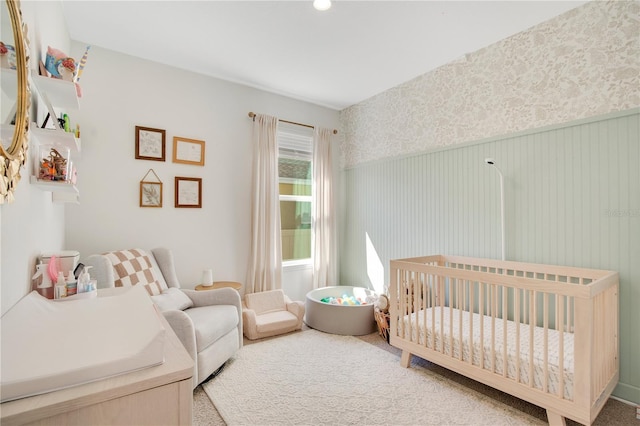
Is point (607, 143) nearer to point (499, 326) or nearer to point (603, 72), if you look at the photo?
point (603, 72)

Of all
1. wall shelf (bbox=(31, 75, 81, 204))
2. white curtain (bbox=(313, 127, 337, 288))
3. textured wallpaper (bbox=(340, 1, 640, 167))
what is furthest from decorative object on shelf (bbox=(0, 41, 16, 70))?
white curtain (bbox=(313, 127, 337, 288))

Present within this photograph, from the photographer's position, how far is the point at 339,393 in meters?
2.03

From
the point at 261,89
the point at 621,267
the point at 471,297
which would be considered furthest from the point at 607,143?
the point at 261,89

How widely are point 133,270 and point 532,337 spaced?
103 inches

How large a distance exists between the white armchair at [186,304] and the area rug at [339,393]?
20 centimetres

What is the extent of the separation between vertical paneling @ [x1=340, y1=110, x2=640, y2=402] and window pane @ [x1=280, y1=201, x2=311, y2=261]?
0.91 m

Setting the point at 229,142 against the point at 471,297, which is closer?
the point at 471,297

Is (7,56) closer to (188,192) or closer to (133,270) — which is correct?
(133,270)

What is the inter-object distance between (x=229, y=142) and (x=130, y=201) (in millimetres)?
1078

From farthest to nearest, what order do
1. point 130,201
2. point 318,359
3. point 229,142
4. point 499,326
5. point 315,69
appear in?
point 229,142 → point 315,69 → point 130,201 → point 318,359 → point 499,326

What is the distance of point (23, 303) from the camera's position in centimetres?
103

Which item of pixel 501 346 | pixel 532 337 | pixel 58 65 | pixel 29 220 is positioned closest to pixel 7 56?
pixel 58 65

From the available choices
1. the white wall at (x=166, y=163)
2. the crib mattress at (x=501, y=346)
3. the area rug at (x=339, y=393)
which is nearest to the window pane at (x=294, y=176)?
the white wall at (x=166, y=163)

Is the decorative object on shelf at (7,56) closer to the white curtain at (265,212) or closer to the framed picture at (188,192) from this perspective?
the framed picture at (188,192)
